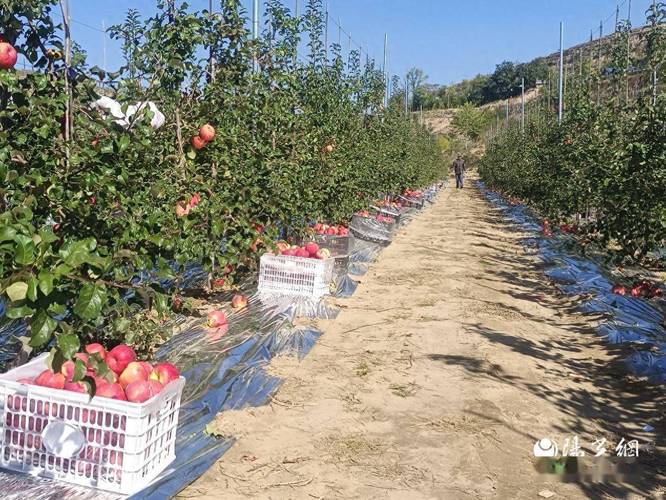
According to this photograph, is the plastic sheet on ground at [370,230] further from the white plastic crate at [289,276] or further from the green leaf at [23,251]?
the green leaf at [23,251]

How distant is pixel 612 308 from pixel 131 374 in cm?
526

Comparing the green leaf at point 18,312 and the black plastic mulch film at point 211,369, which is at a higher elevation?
the green leaf at point 18,312

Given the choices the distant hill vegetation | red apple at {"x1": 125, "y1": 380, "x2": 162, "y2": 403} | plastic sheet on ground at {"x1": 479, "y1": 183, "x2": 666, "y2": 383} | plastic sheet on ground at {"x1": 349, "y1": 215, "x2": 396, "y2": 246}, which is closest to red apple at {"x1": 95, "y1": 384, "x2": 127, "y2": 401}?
red apple at {"x1": 125, "y1": 380, "x2": 162, "y2": 403}

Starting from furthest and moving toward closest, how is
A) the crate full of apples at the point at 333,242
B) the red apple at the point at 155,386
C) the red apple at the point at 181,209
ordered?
the crate full of apples at the point at 333,242, the red apple at the point at 181,209, the red apple at the point at 155,386

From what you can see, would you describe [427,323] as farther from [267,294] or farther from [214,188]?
[214,188]

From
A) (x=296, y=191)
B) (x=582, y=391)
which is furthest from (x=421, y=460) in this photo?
(x=296, y=191)

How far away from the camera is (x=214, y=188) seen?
18.9 ft

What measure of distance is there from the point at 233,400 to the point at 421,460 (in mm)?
1261

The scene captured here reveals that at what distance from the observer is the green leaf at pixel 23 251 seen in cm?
196

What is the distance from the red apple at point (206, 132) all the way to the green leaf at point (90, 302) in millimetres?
3303

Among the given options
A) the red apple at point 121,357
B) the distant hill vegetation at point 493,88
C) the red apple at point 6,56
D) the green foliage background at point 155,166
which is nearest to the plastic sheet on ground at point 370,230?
the green foliage background at point 155,166

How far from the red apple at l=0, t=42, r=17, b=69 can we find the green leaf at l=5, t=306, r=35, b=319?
4.55 feet

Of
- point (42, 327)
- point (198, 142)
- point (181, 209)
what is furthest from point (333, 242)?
point (42, 327)

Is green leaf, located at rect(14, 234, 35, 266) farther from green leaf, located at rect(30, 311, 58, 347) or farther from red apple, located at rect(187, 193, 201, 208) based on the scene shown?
red apple, located at rect(187, 193, 201, 208)
